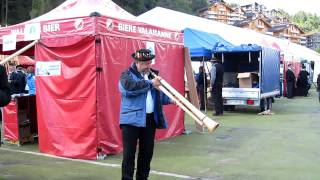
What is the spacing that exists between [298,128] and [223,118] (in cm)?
313

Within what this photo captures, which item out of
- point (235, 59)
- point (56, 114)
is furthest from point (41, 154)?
point (235, 59)

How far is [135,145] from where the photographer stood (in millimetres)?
6277

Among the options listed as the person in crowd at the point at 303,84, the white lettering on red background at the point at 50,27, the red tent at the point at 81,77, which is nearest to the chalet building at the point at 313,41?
the person in crowd at the point at 303,84

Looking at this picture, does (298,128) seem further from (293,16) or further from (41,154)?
(293,16)

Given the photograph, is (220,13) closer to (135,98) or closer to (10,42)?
(10,42)

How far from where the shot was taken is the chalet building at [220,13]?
286 ft

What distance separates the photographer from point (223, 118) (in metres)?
16.4

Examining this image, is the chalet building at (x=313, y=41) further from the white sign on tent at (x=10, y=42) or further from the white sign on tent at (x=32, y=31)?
the white sign on tent at (x=32, y=31)

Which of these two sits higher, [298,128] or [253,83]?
[253,83]

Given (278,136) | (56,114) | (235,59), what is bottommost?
(278,136)

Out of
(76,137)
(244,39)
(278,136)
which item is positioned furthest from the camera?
(244,39)

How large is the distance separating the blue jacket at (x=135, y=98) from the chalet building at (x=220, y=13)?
79.4 metres

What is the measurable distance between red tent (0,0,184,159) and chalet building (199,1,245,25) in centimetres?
7595

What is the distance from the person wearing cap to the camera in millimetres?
6105
